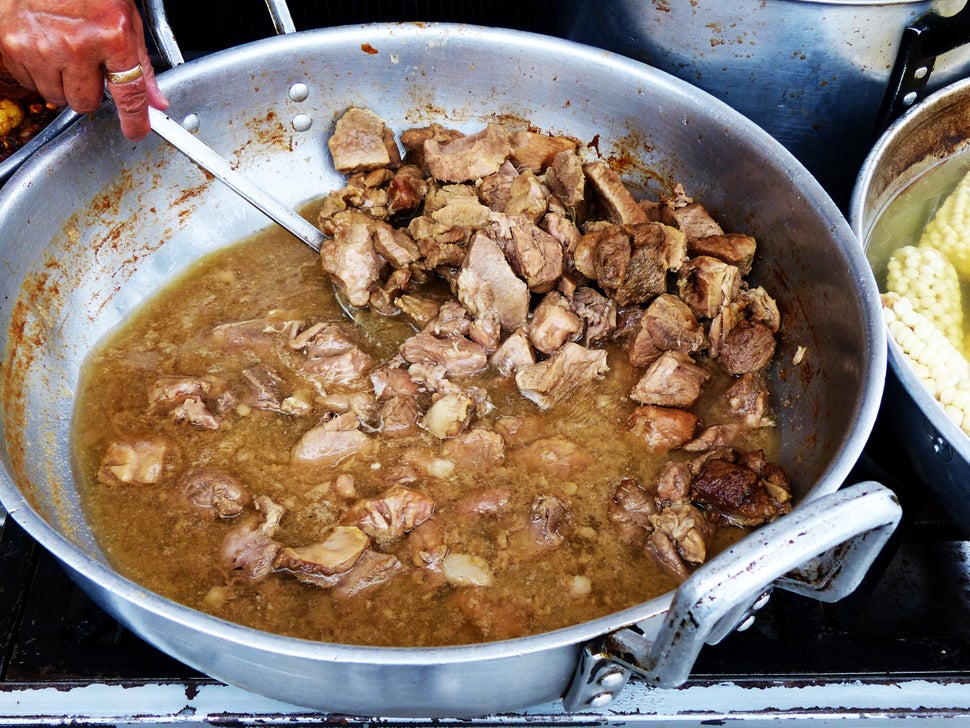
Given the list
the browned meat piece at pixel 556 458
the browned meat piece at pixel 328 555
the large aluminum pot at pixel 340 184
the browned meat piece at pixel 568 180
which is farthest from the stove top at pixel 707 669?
the browned meat piece at pixel 568 180

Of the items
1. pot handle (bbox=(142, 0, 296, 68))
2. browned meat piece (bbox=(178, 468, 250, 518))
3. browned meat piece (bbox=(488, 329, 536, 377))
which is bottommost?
browned meat piece (bbox=(488, 329, 536, 377))

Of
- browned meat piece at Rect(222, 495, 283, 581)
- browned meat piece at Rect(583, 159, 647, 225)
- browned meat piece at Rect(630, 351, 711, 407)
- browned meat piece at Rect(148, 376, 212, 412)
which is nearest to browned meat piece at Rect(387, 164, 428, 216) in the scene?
browned meat piece at Rect(583, 159, 647, 225)

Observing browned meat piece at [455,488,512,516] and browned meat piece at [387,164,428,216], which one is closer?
browned meat piece at [455,488,512,516]

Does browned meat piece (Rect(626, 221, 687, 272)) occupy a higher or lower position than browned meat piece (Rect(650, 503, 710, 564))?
higher

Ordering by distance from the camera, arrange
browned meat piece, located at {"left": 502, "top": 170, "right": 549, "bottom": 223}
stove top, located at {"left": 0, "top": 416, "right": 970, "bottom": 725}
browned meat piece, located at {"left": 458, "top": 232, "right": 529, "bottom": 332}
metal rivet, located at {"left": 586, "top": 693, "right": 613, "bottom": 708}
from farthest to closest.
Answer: browned meat piece, located at {"left": 502, "top": 170, "right": 549, "bottom": 223} < browned meat piece, located at {"left": 458, "top": 232, "right": 529, "bottom": 332} < stove top, located at {"left": 0, "top": 416, "right": 970, "bottom": 725} < metal rivet, located at {"left": 586, "top": 693, "right": 613, "bottom": 708}

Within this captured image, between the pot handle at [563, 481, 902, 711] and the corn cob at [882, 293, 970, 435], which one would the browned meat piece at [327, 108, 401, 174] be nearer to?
the corn cob at [882, 293, 970, 435]
